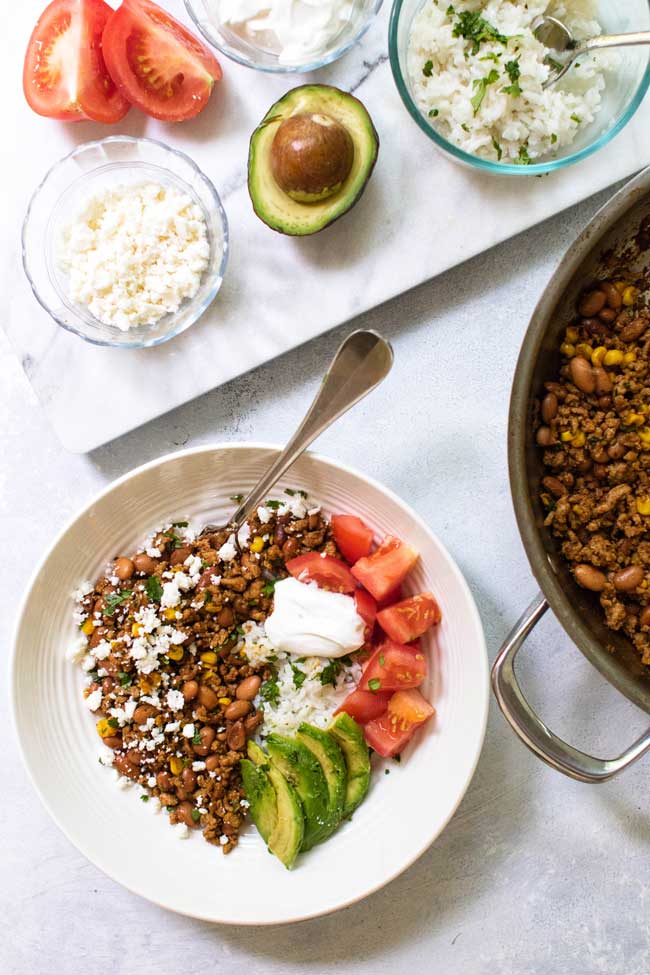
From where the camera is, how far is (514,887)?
195cm

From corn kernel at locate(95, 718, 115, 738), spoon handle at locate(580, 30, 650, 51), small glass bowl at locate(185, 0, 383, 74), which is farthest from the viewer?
corn kernel at locate(95, 718, 115, 738)

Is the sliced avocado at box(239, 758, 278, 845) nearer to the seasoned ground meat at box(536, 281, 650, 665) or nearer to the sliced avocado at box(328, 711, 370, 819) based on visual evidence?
the sliced avocado at box(328, 711, 370, 819)

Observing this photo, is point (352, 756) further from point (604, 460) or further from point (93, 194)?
point (93, 194)

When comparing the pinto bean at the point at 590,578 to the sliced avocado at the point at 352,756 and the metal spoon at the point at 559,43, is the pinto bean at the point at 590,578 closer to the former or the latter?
the sliced avocado at the point at 352,756

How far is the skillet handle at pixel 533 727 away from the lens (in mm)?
1587

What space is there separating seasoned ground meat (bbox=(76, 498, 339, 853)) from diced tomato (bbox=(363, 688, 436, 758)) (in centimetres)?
26

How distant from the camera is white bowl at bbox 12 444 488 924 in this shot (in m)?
1.74

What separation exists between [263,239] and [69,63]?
1.73ft

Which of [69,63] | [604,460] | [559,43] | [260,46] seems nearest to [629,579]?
[604,460]

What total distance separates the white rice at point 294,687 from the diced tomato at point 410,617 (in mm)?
147

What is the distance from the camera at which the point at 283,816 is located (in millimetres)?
1741

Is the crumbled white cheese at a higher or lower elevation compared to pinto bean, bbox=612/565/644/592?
higher

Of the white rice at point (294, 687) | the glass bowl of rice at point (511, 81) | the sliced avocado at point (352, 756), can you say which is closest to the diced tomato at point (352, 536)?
the white rice at point (294, 687)

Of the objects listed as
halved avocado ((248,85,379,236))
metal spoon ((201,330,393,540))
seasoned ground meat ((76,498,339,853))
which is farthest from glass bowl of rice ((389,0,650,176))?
seasoned ground meat ((76,498,339,853))
